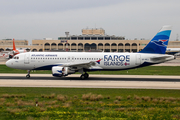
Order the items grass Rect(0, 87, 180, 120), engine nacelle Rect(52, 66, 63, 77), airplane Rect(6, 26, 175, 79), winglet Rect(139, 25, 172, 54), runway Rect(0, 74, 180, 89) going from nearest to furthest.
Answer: grass Rect(0, 87, 180, 120) → runway Rect(0, 74, 180, 89) → engine nacelle Rect(52, 66, 63, 77) → airplane Rect(6, 26, 175, 79) → winglet Rect(139, 25, 172, 54)

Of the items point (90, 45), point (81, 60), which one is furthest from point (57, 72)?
point (90, 45)

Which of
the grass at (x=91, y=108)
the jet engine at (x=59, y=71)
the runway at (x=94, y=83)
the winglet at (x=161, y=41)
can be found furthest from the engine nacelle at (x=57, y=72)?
the winglet at (x=161, y=41)

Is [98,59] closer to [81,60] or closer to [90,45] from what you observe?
[81,60]

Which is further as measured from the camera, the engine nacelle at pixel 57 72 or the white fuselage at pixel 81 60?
the white fuselage at pixel 81 60

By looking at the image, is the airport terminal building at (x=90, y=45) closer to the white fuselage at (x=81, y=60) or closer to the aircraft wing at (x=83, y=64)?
the white fuselage at (x=81, y=60)

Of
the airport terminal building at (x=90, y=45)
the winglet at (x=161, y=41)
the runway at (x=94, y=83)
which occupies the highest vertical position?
the airport terminal building at (x=90, y=45)

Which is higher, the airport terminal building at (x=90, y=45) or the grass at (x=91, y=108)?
the airport terminal building at (x=90, y=45)

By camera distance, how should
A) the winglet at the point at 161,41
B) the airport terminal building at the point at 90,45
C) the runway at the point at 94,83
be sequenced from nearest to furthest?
the runway at the point at 94,83, the winglet at the point at 161,41, the airport terminal building at the point at 90,45

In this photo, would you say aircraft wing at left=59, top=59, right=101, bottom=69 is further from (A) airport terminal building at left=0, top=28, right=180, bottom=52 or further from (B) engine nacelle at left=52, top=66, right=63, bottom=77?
(A) airport terminal building at left=0, top=28, right=180, bottom=52

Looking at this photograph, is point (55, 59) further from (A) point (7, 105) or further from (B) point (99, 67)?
(A) point (7, 105)

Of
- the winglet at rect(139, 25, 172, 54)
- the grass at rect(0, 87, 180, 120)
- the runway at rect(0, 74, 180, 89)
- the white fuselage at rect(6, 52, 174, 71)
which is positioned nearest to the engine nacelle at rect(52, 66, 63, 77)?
the runway at rect(0, 74, 180, 89)

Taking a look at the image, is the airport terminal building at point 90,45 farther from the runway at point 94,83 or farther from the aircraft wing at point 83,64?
the runway at point 94,83

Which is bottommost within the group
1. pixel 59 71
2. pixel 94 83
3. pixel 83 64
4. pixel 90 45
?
pixel 94 83

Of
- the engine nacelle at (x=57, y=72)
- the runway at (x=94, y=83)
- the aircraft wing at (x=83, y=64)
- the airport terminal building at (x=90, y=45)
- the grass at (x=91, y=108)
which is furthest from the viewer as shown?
the airport terminal building at (x=90, y=45)
